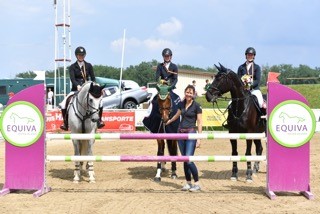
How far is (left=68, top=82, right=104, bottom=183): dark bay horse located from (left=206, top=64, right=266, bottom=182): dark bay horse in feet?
7.91

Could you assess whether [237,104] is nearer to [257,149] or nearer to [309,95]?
[257,149]

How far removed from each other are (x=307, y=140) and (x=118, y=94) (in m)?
22.9

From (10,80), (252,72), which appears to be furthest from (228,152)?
(10,80)

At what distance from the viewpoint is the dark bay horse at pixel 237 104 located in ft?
34.0

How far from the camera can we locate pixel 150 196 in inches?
344

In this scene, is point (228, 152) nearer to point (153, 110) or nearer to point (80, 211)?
point (153, 110)

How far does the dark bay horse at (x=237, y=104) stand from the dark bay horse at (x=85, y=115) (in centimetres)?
241

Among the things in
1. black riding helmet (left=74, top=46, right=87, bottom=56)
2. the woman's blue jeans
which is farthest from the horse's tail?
the woman's blue jeans

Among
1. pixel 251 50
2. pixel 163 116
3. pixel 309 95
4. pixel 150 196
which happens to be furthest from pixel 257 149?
pixel 309 95

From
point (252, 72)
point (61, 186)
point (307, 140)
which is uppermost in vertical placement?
point (252, 72)

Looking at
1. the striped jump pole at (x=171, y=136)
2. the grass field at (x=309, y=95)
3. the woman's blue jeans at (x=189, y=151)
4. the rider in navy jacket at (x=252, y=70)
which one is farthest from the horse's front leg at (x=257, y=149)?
the grass field at (x=309, y=95)

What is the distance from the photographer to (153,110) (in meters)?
11.1

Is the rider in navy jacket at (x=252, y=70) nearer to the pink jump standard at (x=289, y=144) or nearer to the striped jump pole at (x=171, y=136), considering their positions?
the pink jump standard at (x=289, y=144)

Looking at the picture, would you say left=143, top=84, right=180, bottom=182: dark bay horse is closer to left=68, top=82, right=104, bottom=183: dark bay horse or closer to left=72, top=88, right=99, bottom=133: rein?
left=68, top=82, right=104, bottom=183: dark bay horse
